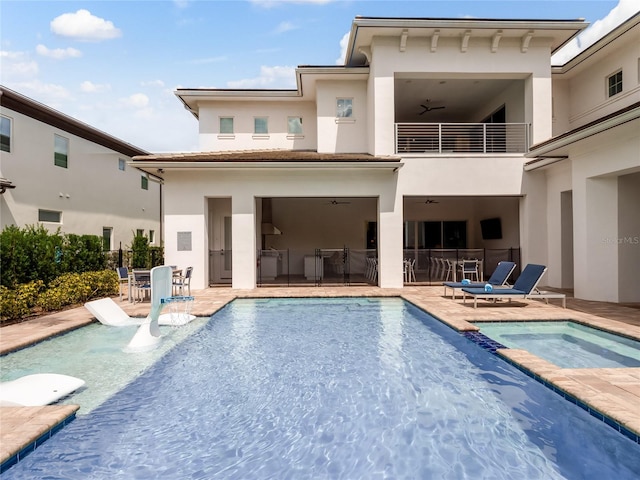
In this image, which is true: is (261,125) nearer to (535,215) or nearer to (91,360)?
(535,215)

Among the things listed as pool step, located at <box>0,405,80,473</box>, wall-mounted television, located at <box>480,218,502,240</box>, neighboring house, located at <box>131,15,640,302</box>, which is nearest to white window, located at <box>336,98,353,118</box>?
neighboring house, located at <box>131,15,640,302</box>

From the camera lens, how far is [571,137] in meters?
9.48

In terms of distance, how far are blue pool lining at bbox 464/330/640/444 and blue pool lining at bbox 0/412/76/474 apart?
5491 mm

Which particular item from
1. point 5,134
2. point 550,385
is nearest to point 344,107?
point 5,134

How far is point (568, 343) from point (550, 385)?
2.76 meters

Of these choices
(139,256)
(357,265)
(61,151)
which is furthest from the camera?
(61,151)

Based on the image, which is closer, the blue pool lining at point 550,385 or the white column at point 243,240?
the blue pool lining at point 550,385

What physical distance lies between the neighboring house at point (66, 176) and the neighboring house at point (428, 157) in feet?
12.3

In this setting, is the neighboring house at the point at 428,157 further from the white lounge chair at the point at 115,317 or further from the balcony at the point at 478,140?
the white lounge chair at the point at 115,317

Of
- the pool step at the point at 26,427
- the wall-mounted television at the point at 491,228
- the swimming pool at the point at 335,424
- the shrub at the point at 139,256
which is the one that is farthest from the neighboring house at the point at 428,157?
the pool step at the point at 26,427

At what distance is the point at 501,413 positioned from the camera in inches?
170

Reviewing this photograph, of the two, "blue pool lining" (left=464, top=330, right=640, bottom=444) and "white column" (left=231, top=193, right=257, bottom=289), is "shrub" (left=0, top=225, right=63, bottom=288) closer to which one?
"white column" (left=231, top=193, right=257, bottom=289)

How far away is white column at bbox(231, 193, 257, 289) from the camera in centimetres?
1362

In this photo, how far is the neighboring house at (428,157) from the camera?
10.6 meters
